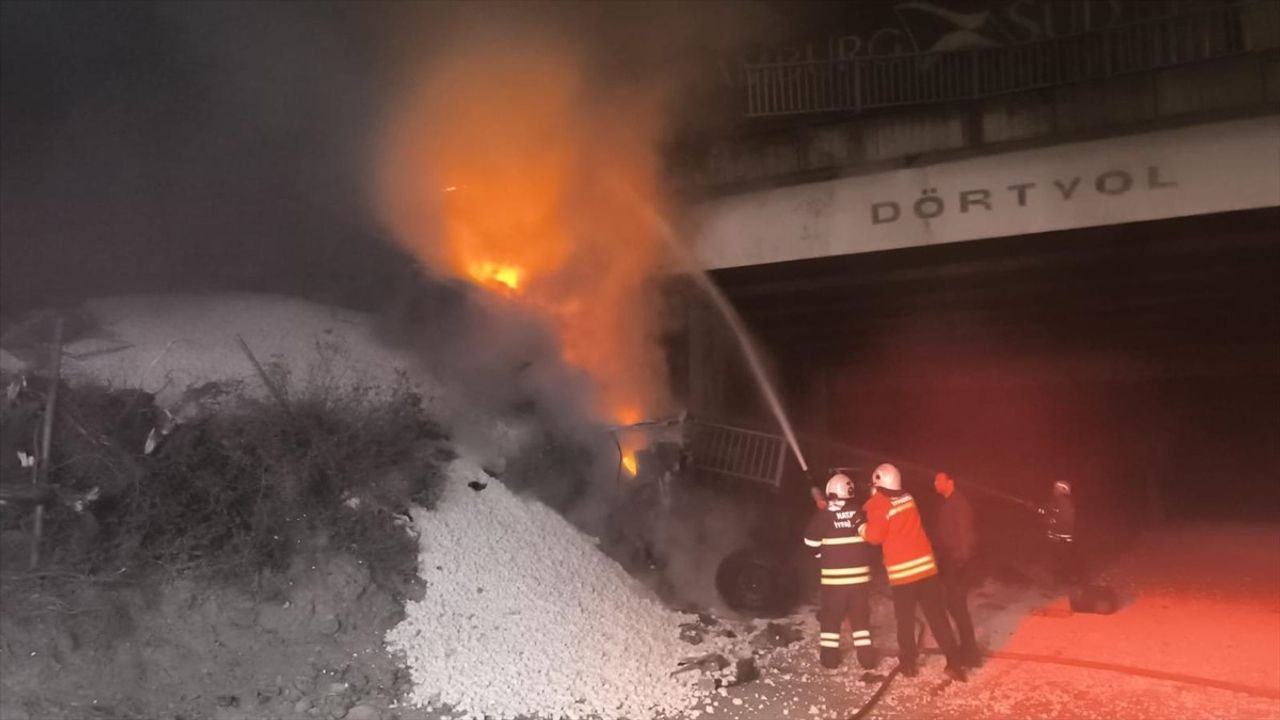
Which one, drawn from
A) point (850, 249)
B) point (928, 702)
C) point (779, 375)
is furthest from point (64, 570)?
point (779, 375)

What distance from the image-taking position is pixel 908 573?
18.1ft

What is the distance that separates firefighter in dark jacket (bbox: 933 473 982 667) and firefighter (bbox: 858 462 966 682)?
0.56 ft

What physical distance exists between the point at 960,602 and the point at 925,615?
33 cm

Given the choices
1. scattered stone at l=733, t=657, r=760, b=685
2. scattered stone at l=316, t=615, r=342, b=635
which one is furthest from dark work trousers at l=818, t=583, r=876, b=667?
scattered stone at l=316, t=615, r=342, b=635

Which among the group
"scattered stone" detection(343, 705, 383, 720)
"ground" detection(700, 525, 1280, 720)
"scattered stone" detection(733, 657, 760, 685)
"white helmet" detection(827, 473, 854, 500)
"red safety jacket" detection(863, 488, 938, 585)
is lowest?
"ground" detection(700, 525, 1280, 720)

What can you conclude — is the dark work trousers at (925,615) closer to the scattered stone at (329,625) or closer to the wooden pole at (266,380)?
the scattered stone at (329,625)

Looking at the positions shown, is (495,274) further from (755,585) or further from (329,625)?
(329,625)

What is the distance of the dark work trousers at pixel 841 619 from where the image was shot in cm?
566

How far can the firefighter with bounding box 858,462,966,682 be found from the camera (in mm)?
5512

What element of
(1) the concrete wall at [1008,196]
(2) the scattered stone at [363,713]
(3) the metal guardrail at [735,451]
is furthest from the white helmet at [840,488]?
(2) the scattered stone at [363,713]

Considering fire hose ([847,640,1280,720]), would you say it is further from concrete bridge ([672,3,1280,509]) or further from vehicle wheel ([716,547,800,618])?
concrete bridge ([672,3,1280,509])

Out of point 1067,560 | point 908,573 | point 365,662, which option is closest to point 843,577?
point 908,573

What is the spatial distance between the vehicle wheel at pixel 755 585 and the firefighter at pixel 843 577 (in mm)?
1026

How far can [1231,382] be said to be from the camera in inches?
585
